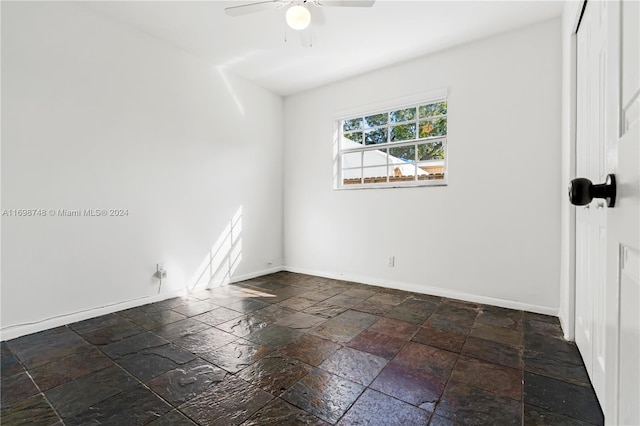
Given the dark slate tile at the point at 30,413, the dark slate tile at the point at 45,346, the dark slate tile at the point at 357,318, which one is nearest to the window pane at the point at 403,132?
the dark slate tile at the point at 357,318

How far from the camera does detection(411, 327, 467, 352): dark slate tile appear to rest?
7.12 ft

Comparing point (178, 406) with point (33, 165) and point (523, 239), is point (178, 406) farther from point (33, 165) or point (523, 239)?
point (523, 239)

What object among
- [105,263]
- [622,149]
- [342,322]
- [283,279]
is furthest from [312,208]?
[622,149]

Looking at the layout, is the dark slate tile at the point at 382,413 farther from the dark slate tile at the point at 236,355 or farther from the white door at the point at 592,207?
the white door at the point at 592,207

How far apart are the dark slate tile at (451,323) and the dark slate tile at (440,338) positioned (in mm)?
76

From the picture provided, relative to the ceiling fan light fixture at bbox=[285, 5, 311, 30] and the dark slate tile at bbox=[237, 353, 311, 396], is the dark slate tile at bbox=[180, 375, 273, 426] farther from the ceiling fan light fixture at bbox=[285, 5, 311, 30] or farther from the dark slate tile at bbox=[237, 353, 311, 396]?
the ceiling fan light fixture at bbox=[285, 5, 311, 30]

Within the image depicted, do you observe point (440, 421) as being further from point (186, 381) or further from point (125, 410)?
point (125, 410)

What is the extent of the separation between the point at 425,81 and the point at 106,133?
343cm

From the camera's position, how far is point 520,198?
2.96m

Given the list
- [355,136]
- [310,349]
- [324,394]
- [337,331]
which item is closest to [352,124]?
[355,136]

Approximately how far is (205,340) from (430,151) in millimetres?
3069

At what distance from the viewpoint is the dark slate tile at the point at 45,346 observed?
2020 millimetres

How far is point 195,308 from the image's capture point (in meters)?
3.04

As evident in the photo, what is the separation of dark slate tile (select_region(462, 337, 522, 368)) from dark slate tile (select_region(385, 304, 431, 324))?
485 mm
